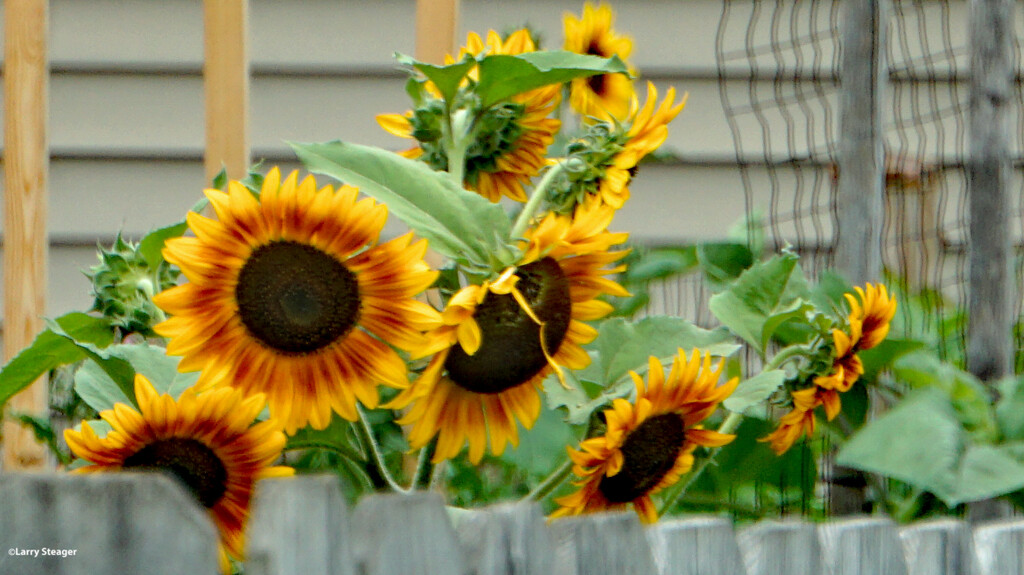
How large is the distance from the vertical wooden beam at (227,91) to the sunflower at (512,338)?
820 mm

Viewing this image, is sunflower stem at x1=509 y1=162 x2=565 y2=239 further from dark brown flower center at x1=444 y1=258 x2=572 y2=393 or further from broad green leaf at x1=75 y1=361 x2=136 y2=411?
broad green leaf at x1=75 y1=361 x2=136 y2=411

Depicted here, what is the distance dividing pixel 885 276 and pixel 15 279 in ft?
5.32

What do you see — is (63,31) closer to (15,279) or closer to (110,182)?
(110,182)

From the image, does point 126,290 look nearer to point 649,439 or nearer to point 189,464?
point 189,464

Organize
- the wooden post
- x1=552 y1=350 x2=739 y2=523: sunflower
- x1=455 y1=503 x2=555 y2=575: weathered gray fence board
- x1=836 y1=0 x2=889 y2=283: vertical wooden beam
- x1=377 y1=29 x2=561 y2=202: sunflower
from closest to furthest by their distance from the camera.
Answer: x1=455 y1=503 x2=555 y2=575: weathered gray fence board → x1=552 y1=350 x2=739 y2=523: sunflower → x1=377 y1=29 x2=561 y2=202: sunflower → x1=836 y1=0 x2=889 y2=283: vertical wooden beam → the wooden post

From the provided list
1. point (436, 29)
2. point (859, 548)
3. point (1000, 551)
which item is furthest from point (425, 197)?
point (436, 29)

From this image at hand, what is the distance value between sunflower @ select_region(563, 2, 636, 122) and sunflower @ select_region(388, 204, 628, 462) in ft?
0.63

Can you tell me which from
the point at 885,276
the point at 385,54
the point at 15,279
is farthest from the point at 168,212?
the point at 885,276

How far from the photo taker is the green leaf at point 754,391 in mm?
1010

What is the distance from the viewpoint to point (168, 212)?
2.98m

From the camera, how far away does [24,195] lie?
173 cm

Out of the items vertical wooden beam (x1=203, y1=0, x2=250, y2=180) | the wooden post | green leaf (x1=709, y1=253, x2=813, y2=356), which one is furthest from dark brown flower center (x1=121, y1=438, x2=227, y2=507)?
the wooden post

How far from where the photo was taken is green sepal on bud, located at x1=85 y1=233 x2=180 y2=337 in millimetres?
982

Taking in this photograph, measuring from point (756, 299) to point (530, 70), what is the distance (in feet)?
1.65
